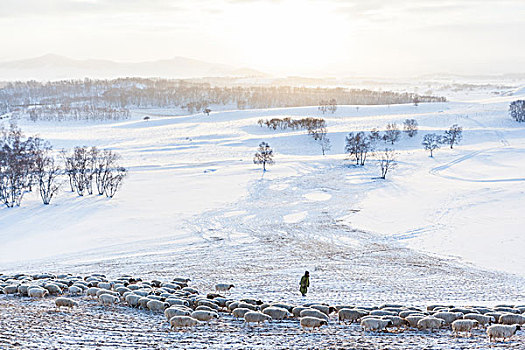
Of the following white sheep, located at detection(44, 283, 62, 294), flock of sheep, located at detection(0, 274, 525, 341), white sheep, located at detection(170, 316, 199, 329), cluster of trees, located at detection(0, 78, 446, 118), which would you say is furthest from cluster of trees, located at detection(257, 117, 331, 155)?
white sheep, located at detection(170, 316, 199, 329)

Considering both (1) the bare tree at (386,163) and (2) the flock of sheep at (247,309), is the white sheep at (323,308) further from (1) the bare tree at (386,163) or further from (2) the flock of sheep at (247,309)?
(1) the bare tree at (386,163)

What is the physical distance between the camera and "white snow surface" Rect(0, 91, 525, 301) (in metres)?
26.2

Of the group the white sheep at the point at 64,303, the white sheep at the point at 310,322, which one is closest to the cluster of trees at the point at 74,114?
the white sheep at the point at 64,303

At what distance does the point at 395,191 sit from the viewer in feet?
154

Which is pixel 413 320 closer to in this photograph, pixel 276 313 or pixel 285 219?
pixel 276 313

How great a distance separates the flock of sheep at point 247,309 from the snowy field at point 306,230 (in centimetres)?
99

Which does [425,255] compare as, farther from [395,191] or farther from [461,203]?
[395,191]

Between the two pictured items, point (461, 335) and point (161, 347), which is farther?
point (461, 335)

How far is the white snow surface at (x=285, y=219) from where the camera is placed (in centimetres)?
2623

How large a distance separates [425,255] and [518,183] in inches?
967

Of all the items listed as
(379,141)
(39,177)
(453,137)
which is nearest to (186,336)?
(39,177)

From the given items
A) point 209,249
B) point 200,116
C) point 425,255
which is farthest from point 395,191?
point 200,116

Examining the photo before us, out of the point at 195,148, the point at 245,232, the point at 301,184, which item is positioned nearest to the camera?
the point at 245,232

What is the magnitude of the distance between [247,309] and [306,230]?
17.4 metres
